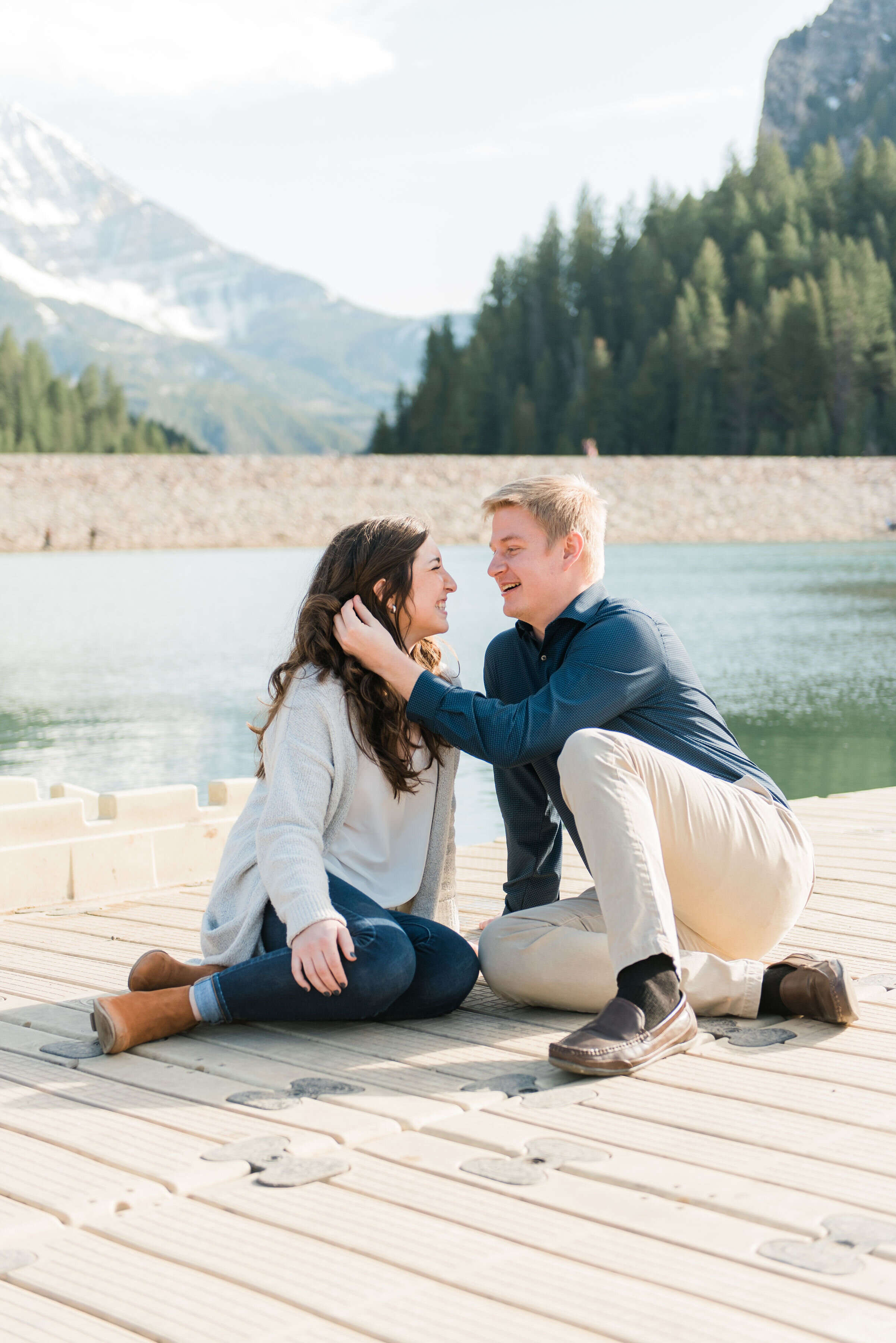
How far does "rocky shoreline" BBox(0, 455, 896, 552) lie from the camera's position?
35.4 m

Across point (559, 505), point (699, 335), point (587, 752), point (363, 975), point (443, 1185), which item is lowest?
point (443, 1185)

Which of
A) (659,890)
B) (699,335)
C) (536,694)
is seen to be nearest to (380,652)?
(536,694)

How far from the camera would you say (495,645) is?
2.76 m

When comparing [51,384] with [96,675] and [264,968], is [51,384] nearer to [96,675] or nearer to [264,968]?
[96,675]

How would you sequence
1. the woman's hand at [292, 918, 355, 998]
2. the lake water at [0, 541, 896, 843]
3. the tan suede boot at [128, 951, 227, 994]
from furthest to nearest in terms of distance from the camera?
the lake water at [0, 541, 896, 843] < the tan suede boot at [128, 951, 227, 994] < the woman's hand at [292, 918, 355, 998]

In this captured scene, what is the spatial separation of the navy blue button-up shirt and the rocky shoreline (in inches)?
1310

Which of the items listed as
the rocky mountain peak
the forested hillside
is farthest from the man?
the rocky mountain peak

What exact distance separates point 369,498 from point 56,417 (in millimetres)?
44153

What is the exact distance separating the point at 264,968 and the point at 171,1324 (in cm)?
100

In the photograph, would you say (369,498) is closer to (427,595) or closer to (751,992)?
(427,595)

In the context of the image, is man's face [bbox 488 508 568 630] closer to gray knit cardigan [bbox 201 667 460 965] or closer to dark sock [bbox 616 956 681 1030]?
gray knit cardigan [bbox 201 667 460 965]

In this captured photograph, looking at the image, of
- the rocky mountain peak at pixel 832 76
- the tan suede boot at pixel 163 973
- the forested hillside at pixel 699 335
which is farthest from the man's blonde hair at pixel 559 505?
the rocky mountain peak at pixel 832 76

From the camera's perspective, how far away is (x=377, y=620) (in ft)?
8.41

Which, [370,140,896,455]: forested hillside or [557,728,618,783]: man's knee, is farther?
Answer: [370,140,896,455]: forested hillside
